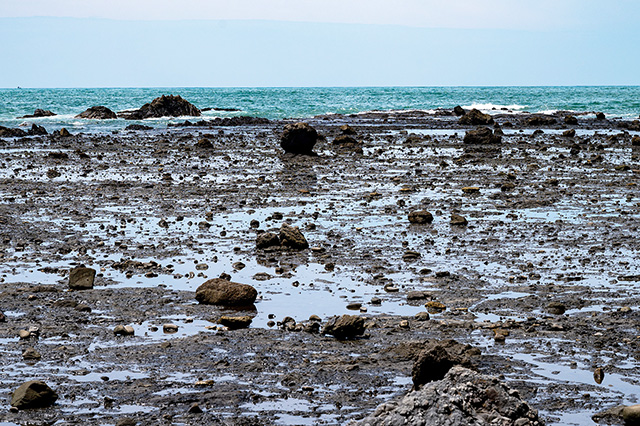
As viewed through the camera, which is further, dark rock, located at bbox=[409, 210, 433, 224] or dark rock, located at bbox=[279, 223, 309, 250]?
dark rock, located at bbox=[409, 210, 433, 224]

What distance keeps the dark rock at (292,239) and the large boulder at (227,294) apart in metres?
3.04

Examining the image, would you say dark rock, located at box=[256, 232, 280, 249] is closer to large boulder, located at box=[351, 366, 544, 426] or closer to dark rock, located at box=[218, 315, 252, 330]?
dark rock, located at box=[218, 315, 252, 330]

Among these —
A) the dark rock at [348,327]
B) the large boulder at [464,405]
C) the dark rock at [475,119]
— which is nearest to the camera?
the large boulder at [464,405]

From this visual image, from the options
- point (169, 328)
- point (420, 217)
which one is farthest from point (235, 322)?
point (420, 217)

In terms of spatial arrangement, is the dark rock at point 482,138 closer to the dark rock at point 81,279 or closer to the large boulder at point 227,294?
the large boulder at point 227,294

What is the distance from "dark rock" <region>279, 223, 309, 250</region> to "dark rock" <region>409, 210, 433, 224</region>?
126 inches

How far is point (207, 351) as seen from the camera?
25.8 feet

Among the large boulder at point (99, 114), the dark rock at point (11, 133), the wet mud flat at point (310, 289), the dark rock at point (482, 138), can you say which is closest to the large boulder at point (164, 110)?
the large boulder at point (99, 114)

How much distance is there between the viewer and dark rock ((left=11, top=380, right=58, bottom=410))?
6281 mm

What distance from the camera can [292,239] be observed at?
12797 mm

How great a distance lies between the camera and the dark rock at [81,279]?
1028 centimetres

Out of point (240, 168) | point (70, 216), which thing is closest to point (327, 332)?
point (70, 216)

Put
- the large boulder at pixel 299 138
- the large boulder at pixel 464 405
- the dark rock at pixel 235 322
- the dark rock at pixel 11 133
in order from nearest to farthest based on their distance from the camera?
1. the large boulder at pixel 464 405
2. the dark rock at pixel 235 322
3. the large boulder at pixel 299 138
4. the dark rock at pixel 11 133

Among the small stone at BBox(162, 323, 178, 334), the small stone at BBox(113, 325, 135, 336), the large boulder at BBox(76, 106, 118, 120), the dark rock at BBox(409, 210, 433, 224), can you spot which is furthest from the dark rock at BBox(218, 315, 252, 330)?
the large boulder at BBox(76, 106, 118, 120)
